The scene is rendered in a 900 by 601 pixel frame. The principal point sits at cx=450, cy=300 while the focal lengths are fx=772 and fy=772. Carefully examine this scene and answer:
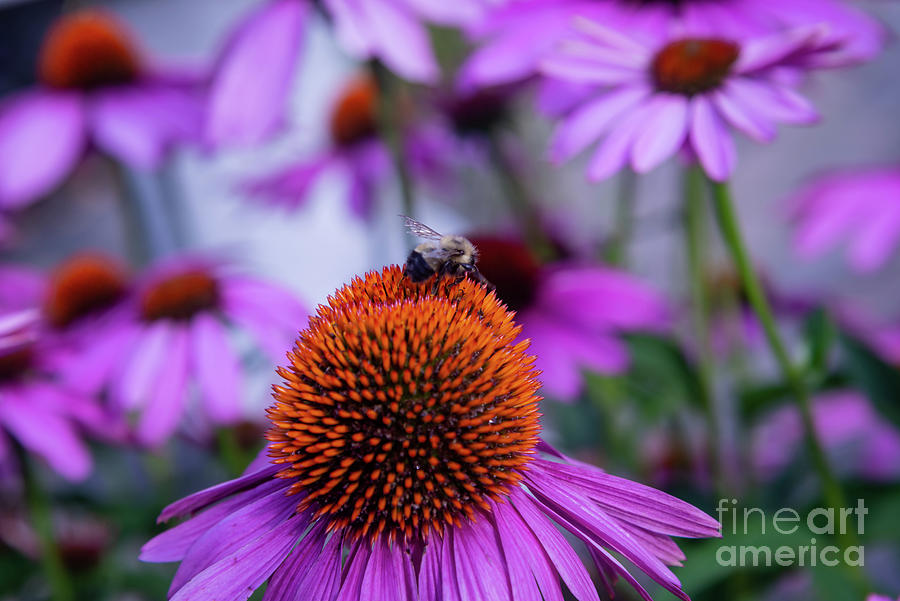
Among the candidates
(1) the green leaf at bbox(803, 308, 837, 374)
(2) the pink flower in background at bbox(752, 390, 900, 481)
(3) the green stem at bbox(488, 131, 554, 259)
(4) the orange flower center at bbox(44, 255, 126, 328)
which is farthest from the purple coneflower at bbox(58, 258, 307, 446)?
(2) the pink flower in background at bbox(752, 390, 900, 481)

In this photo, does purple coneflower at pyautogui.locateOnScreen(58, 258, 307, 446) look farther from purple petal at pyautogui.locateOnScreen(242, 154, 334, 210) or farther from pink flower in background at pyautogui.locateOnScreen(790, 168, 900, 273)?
pink flower in background at pyautogui.locateOnScreen(790, 168, 900, 273)

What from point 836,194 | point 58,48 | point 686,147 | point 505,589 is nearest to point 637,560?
point 505,589

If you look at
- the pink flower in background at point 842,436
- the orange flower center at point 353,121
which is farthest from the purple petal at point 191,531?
the orange flower center at point 353,121

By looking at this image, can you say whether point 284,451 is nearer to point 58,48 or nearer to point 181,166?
point 58,48

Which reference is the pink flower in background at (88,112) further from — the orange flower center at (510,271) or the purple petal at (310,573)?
the purple petal at (310,573)

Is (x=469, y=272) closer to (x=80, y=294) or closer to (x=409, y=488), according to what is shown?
(x=409, y=488)

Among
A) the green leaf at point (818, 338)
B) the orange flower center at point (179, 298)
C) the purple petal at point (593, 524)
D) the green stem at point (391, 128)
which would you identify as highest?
the green stem at point (391, 128)

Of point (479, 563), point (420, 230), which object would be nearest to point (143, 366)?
point (420, 230)
